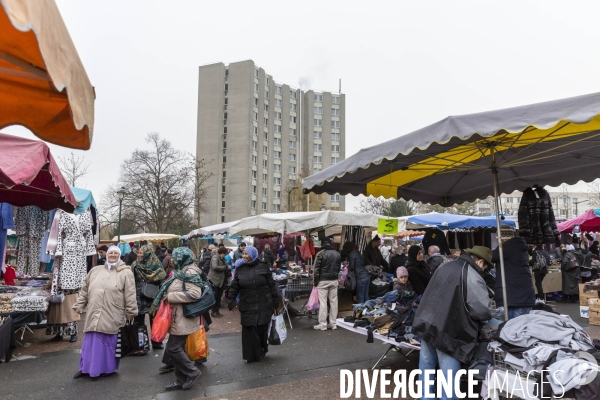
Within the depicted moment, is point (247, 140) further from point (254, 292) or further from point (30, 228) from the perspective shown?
point (254, 292)

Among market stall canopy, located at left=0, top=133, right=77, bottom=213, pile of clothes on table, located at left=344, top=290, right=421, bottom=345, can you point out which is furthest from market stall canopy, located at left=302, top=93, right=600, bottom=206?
market stall canopy, located at left=0, top=133, right=77, bottom=213

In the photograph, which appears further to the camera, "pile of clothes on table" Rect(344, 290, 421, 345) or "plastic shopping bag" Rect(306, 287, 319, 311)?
"plastic shopping bag" Rect(306, 287, 319, 311)

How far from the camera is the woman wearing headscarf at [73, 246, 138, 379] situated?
19.7 ft

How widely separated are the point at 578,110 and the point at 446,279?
6.15 feet

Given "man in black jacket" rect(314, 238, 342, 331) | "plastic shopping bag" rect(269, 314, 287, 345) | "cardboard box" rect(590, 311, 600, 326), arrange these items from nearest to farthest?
"plastic shopping bag" rect(269, 314, 287, 345)
"man in black jacket" rect(314, 238, 342, 331)
"cardboard box" rect(590, 311, 600, 326)

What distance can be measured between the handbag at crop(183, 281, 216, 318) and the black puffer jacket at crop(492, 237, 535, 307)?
3.85 m

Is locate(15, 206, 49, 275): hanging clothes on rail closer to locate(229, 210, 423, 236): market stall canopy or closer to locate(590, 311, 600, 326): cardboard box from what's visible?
locate(229, 210, 423, 236): market stall canopy

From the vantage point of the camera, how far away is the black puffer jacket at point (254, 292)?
6.67m

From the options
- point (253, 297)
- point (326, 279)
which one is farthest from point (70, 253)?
point (326, 279)

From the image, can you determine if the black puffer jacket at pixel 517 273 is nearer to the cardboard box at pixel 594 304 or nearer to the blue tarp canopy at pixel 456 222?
the cardboard box at pixel 594 304

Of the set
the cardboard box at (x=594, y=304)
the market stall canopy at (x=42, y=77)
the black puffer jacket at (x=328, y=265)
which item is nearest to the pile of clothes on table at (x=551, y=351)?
the market stall canopy at (x=42, y=77)

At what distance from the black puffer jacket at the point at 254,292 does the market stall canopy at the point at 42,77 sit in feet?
14.7

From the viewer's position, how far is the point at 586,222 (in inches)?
535

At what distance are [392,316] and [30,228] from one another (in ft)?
25.5
